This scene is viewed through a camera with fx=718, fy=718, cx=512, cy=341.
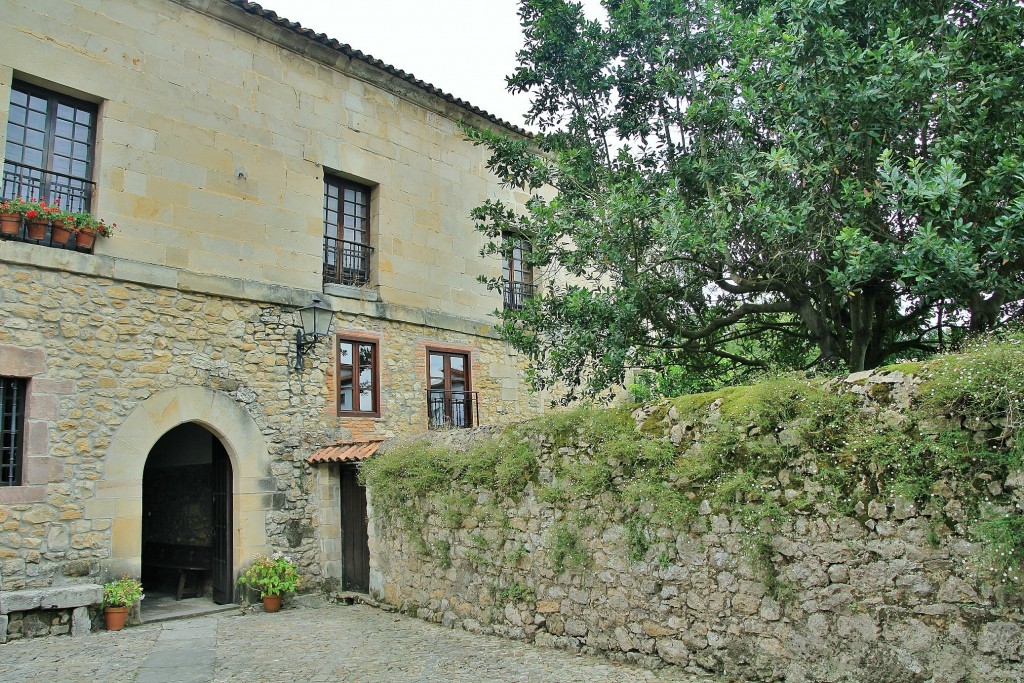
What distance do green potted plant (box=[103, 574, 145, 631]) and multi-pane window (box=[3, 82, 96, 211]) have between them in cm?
438

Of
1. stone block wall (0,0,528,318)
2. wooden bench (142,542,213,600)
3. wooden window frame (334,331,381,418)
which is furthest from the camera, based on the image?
wooden window frame (334,331,381,418)

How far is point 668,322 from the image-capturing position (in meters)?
8.55

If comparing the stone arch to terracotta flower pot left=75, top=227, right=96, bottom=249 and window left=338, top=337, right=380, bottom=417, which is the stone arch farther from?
terracotta flower pot left=75, top=227, right=96, bottom=249

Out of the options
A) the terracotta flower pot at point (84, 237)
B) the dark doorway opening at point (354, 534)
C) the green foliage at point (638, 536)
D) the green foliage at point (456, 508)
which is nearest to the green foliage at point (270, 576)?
the dark doorway opening at point (354, 534)

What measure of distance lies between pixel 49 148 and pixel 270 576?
5.82 metres

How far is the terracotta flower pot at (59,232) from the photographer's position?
8.00m

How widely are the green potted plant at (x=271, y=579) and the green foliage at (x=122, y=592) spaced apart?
1.41 metres

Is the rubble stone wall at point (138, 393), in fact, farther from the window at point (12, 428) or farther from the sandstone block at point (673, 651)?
the sandstone block at point (673, 651)

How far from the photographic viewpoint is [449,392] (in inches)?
468

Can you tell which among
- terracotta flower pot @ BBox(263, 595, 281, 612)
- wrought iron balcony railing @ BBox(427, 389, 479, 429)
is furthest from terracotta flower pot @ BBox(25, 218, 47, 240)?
wrought iron balcony railing @ BBox(427, 389, 479, 429)

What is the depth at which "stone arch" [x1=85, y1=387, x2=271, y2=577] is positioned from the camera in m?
8.19

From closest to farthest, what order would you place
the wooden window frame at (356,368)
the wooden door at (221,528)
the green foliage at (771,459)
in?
the green foliage at (771,459) → the wooden door at (221,528) → the wooden window frame at (356,368)

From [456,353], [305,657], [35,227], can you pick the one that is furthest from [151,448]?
[456,353]

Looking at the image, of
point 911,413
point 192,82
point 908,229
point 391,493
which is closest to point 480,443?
point 391,493
